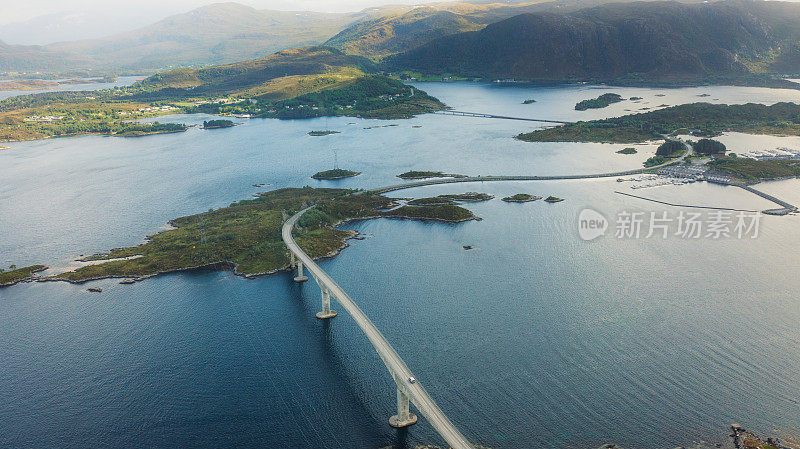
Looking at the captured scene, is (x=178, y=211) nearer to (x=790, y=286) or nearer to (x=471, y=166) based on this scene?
(x=471, y=166)

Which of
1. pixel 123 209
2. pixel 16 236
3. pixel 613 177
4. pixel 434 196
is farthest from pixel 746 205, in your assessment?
pixel 16 236

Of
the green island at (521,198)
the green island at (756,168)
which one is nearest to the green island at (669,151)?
the green island at (756,168)

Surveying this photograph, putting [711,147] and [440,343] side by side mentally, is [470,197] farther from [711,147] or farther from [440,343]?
[711,147]

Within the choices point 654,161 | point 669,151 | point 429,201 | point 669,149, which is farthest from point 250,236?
point 669,149

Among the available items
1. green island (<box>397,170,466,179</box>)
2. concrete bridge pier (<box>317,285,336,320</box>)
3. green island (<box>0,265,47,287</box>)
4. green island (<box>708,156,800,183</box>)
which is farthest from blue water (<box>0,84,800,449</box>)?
green island (<box>397,170,466,179</box>)

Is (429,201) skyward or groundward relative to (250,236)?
skyward

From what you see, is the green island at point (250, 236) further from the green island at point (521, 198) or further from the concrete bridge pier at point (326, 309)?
the concrete bridge pier at point (326, 309)
